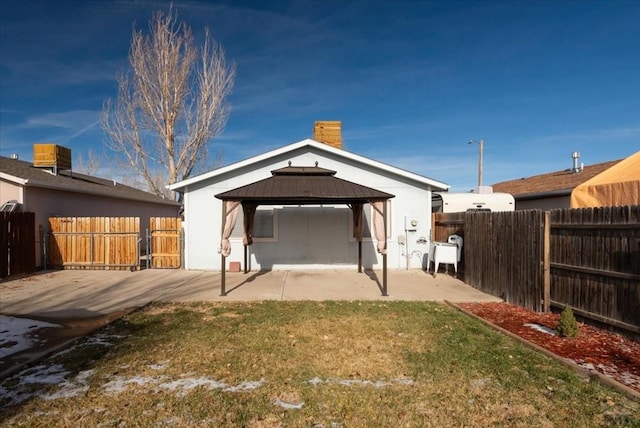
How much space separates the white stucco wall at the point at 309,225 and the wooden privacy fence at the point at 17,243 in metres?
4.59

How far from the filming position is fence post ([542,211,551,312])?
245 inches

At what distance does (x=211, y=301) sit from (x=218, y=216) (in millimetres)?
4501

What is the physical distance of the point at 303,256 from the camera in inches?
453

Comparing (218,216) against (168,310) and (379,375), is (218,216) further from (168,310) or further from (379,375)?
(379,375)

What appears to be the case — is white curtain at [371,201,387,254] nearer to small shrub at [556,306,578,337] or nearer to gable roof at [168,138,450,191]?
gable roof at [168,138,450,191]

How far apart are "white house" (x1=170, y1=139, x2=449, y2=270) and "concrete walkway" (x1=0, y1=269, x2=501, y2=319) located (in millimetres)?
618

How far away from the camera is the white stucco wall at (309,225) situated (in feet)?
37.4

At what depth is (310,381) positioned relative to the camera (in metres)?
3.76

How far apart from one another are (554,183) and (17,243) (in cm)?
1940

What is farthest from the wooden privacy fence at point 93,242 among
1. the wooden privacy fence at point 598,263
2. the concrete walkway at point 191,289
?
the wooden privacy fence at point 598,263

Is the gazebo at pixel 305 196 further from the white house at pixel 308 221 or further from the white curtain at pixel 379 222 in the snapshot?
the white house at pixel 308 221

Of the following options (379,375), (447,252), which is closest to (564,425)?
(379,375)

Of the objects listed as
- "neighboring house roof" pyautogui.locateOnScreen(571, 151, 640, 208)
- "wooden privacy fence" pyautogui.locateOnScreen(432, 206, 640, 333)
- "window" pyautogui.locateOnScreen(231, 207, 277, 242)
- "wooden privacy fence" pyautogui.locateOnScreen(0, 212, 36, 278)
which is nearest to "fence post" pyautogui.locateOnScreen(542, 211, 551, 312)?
"wooden privacy fence" pyautogui.locateOnScreen(432, 206, 640, 333)

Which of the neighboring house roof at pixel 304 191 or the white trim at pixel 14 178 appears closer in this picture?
the neighboring house roof at pixel 304 191
